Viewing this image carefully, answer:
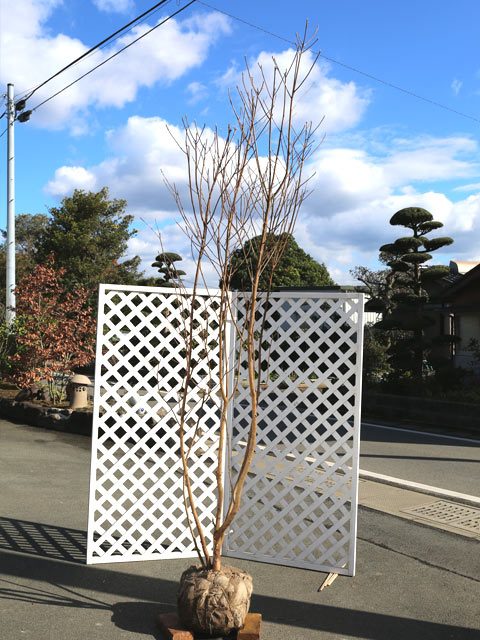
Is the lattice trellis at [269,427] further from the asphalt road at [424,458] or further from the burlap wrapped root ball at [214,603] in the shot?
the asphalt road at [424,458]

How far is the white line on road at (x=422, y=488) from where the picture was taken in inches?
271

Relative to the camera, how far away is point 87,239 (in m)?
25.9

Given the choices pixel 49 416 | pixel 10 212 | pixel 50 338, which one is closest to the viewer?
pixel 49 416

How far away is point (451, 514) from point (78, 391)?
7.70 meters

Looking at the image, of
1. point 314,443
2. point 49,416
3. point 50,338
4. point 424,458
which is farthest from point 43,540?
point 50,338

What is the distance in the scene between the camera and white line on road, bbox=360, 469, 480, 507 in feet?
22.5

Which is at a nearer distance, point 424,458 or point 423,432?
point 424,458

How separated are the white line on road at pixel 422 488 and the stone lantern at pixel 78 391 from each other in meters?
5.91

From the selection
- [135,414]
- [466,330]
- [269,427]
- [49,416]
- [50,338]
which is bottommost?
[49,416]

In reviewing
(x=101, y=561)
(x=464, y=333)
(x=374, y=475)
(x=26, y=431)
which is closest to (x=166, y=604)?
(x=101, y=561)

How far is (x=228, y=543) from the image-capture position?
4.97 metres

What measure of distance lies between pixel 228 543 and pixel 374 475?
3.55 metres

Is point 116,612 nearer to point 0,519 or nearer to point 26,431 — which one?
point 0,519

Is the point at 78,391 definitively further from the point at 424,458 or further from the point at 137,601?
the point at 137,601
